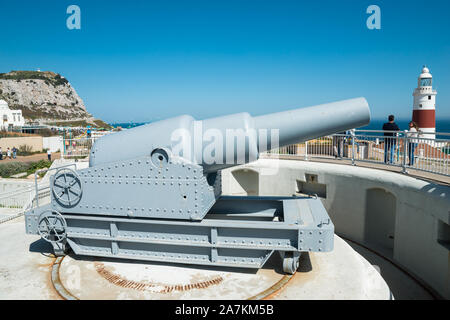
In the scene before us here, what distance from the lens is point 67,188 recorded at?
4977 mm

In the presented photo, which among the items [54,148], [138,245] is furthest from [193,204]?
[54,148]

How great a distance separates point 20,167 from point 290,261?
19361mm

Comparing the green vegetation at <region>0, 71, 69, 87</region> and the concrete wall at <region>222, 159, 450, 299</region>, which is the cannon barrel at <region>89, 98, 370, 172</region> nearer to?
the concrete wall at <region>222, 159, 450, 299</region>

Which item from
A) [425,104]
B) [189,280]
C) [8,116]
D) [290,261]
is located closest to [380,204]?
[290,261]

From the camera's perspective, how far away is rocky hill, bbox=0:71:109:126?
82000 millimetres

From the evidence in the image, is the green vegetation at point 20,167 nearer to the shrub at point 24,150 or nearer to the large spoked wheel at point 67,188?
the shrub at point 24,150

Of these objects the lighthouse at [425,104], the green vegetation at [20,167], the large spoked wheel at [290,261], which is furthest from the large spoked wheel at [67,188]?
the lighthouse at [425,104]

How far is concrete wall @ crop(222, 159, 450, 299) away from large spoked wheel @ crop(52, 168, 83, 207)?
18.5 ft

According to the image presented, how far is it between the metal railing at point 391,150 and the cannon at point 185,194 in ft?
10.5

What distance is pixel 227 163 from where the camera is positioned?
4855mm

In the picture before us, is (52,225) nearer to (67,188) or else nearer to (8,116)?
(67,188)

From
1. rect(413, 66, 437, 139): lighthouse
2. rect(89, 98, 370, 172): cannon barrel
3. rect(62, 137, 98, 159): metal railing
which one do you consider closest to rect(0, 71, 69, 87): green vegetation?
rect(62, 137, 98, 159): metal railing
